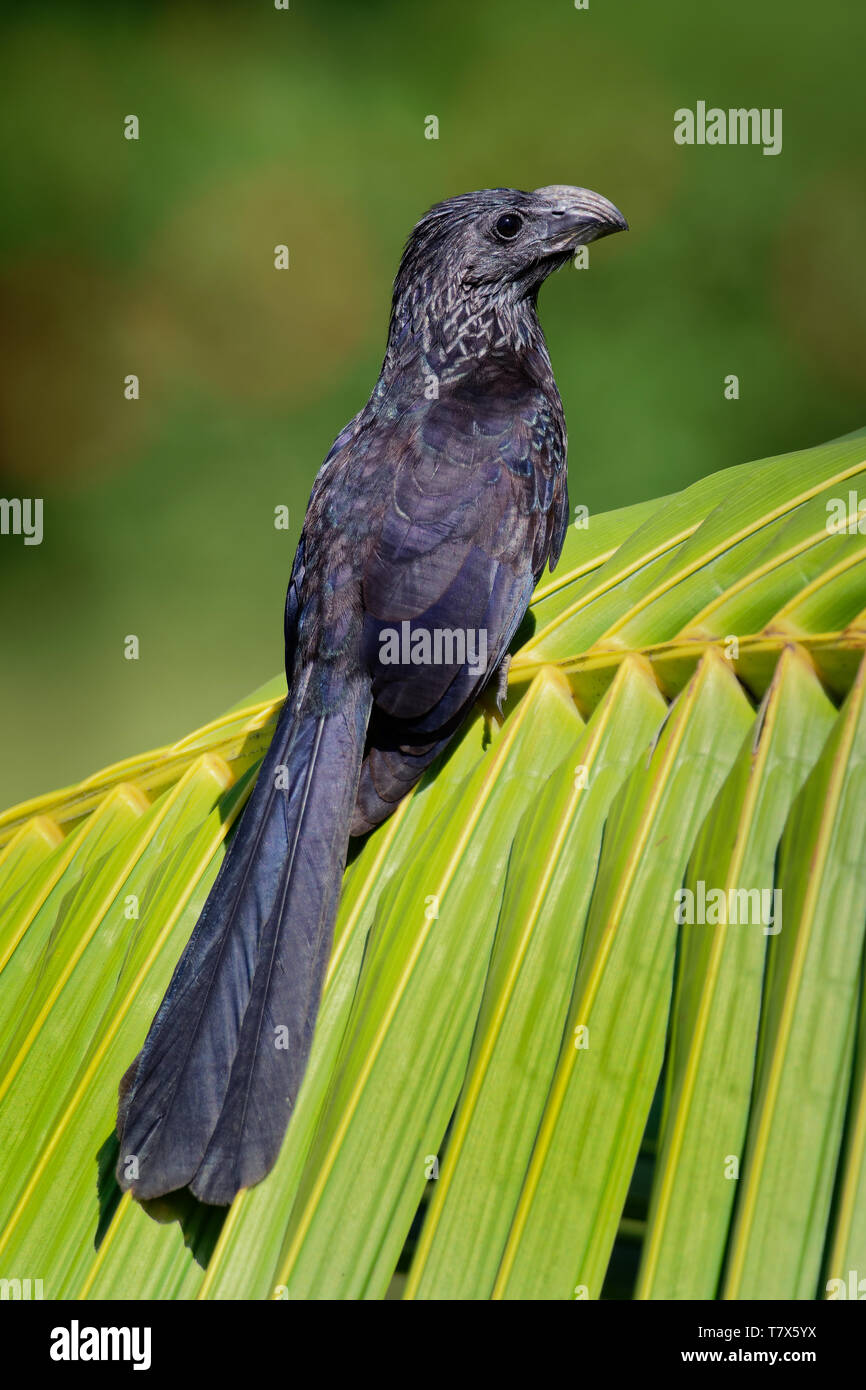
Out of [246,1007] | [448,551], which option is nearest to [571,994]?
[246,1007]

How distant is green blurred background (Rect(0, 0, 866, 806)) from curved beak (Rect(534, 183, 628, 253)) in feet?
8.10

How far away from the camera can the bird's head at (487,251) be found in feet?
9.48

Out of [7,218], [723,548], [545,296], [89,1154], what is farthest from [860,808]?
[7,218]

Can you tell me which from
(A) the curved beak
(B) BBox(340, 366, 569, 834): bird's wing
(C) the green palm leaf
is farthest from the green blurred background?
(C) the green palm leaf

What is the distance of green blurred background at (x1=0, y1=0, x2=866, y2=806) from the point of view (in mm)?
5293

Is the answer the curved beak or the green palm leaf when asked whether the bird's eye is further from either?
the green palm leaf

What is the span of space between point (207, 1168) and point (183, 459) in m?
4.97

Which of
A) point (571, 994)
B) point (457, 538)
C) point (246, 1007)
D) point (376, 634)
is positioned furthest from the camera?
point (457, 538)

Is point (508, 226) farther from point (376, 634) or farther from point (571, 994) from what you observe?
point (571, 994)

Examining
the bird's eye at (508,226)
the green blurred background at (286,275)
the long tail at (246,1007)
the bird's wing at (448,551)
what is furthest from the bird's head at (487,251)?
the green blurred background at (286,275)

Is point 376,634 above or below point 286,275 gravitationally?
below

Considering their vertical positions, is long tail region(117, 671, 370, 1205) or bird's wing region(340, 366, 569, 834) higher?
bird's wing region(340, 366, 569, 834)

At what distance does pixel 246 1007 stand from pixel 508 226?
89.4 inches

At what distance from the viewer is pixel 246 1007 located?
1.47m
